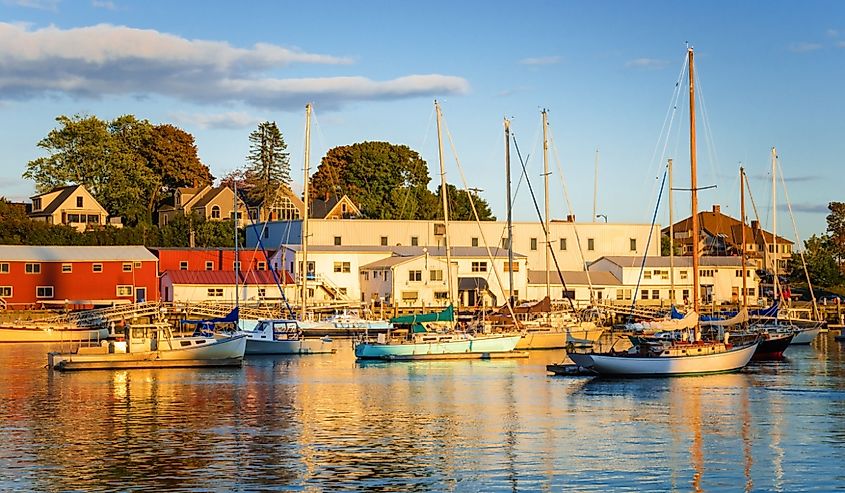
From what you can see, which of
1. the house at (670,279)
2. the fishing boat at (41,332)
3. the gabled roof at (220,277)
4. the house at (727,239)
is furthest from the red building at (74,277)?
the house at (727,239)

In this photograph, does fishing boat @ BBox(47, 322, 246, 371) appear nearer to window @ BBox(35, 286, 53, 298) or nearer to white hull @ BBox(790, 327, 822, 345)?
window @ BBox(35, 286, 53, 298)

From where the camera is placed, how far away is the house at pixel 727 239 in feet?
517

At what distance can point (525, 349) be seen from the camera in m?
75.8

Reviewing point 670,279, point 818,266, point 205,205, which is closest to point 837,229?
point 818,266

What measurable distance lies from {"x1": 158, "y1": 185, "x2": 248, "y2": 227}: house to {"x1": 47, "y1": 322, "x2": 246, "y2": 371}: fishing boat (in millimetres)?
75831

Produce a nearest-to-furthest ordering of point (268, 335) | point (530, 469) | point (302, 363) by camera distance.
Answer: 1. point (530, 469)
2. point (302, 363)
3. point (268, 335)

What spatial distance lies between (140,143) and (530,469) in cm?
12430

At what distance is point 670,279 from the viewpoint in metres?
114

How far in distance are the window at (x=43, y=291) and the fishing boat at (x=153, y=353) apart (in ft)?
122

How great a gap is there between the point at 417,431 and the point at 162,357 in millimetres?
25489

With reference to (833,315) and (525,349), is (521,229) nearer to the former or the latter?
(833,315)

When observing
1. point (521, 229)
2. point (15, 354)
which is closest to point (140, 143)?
point (521, 229)

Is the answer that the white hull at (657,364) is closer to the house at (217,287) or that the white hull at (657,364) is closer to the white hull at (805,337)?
the white hull at (805,337)

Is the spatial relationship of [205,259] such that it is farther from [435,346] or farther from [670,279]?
[435,346]
